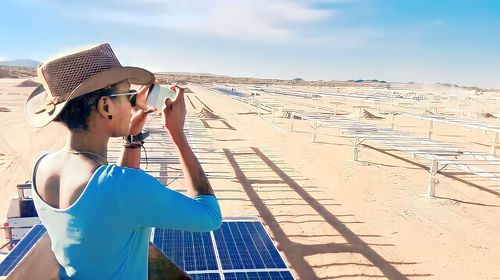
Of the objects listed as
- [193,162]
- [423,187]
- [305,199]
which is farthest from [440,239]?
[193,162]

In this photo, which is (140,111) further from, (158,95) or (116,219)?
(116,219)

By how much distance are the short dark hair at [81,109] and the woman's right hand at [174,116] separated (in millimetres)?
242

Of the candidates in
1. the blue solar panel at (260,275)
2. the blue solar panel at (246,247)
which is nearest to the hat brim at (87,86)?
the blue solar panel at (260,275)

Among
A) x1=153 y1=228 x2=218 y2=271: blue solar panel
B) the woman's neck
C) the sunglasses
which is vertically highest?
the sunglasses

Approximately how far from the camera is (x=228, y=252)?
443 centimetres

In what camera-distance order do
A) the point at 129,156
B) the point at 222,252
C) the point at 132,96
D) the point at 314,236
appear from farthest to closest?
1. the point at 314,236
2. the point at 222,252
3. the point at 129,156
4. the point at 132,96

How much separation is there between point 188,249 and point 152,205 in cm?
345

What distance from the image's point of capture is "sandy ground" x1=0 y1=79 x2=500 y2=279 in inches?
267

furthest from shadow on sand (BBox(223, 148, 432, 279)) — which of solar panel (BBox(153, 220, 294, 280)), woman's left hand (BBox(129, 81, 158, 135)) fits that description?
woman's left hand (BBox(129, 81, 158, 135))

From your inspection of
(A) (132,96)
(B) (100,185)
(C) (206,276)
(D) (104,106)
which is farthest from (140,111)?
(C) (206,276)

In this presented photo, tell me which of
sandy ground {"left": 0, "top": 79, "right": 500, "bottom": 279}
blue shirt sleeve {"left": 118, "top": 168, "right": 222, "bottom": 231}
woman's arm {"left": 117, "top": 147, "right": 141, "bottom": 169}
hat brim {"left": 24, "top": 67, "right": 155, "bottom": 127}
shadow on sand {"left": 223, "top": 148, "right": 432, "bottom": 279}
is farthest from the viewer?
sandy ground {"left": 0, "top": 79, "right": 500, "bottom": 279}

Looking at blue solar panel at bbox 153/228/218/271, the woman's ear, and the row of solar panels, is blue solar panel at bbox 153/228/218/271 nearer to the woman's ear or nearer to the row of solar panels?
the row of solar panels

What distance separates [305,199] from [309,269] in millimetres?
3871

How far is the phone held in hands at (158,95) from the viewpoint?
5.49ft
